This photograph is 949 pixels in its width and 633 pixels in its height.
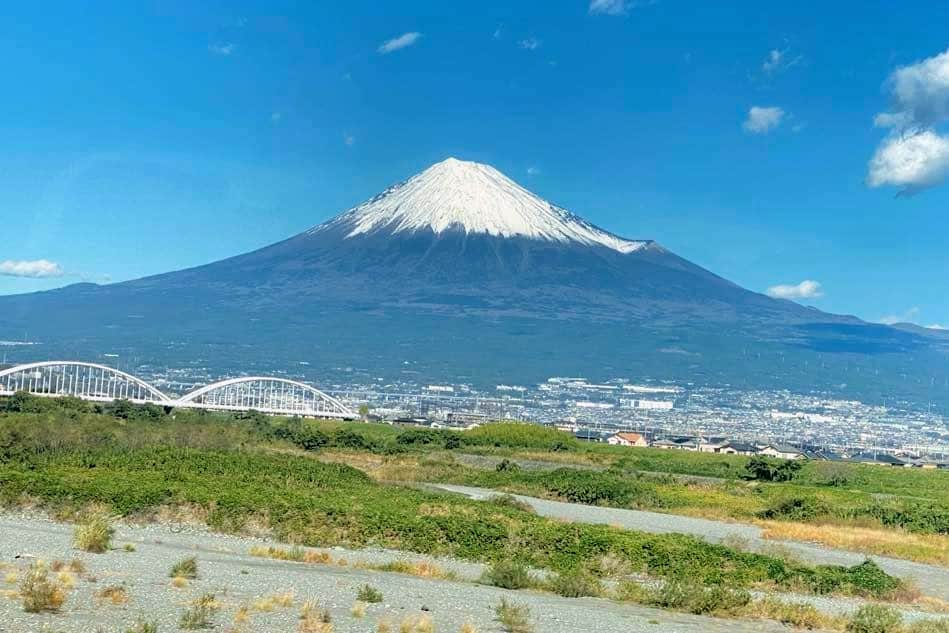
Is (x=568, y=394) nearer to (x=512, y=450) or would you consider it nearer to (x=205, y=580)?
(x=512, y=450)

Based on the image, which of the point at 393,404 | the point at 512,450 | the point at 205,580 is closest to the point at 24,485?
the point at 205,580

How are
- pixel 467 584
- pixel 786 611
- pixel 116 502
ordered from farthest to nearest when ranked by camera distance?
pixel 116 502 < pixel 467 584 < pixel 786 611

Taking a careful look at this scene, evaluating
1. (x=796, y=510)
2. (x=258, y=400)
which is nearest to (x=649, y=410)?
(x=258, y=400)

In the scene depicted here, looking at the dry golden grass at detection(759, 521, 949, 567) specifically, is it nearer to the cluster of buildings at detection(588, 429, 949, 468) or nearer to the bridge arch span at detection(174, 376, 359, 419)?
the cluster of buildings at detection(588, 429, 949, 468)

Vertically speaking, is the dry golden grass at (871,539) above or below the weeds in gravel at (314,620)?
below

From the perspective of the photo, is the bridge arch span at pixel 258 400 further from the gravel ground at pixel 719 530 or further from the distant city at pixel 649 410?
the gravel ground at pixel 719 530

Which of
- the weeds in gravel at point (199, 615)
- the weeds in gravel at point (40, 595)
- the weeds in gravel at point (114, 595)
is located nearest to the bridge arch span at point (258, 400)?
the weeds in gravel at point (114, 595)
